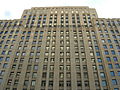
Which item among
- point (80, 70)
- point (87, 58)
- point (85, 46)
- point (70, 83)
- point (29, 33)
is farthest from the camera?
point (29, 33)

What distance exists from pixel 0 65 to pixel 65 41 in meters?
23.7

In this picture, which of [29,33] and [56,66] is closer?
[56,66]

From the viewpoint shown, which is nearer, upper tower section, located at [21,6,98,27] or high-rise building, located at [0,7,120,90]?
high-rise building, located at [0,7,120,90]

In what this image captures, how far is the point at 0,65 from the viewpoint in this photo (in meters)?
42.6

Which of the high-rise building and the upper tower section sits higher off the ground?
the upper tower section

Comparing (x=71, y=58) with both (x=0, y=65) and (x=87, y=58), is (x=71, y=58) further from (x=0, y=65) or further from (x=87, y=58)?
(x=0, y=65)

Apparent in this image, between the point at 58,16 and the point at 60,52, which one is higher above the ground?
the point at 58,16

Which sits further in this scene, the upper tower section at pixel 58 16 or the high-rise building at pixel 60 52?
the upper tower section at pixel 58 16

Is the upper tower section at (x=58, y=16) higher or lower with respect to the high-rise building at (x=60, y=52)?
higher

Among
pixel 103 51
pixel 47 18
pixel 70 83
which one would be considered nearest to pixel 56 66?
pixel 70 83

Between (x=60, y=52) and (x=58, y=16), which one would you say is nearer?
(x=60, y=52)

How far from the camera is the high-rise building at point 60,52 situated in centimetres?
3812

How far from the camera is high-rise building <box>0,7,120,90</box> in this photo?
1501 inches

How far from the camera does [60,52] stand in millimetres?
45531
